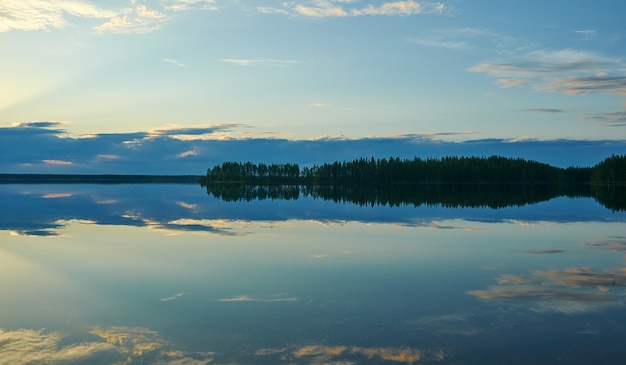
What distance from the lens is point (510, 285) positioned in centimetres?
1577

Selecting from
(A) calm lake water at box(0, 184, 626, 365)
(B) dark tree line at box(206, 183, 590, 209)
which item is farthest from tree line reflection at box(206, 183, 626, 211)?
(A) calm lake water at box(0, 184, 626, 365)

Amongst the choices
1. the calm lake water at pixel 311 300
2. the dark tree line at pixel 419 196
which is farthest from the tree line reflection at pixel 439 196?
the calm lake water at pixel 311 300

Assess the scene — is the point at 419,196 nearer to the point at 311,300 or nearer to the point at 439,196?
the point at 439,196

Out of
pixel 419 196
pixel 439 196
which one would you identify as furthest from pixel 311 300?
pixel 439 196

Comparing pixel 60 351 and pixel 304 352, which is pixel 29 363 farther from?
pixel 304 352

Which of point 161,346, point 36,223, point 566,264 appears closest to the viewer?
point 161,346

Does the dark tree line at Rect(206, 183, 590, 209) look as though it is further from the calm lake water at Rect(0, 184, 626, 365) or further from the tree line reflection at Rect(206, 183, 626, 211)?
the calm lake water at Rect(0, 184, 626, 365)

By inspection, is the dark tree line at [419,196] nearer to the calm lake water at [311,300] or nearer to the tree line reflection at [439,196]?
the tree line reflection at [439,196]

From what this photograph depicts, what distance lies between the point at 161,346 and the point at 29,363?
2.16 metres

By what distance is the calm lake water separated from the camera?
9961 millimetres

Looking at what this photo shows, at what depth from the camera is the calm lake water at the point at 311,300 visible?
996 centimetres

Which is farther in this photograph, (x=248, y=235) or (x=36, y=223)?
(x=36, y=223)

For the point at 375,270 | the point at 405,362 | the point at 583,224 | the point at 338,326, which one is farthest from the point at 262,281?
the point at 583,224

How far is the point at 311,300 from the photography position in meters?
13.8
